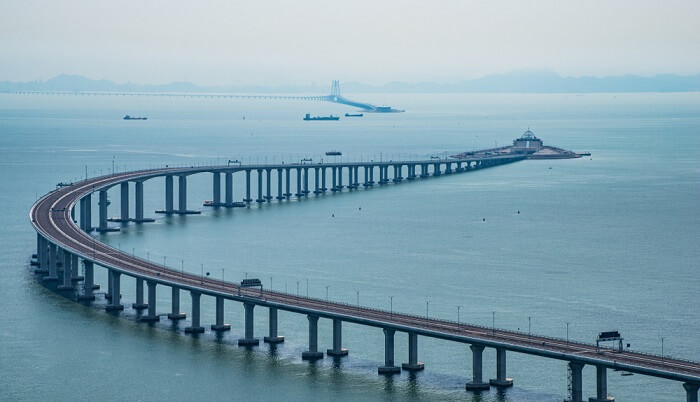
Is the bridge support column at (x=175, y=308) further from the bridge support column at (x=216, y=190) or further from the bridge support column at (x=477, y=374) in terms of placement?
the bridge support column at (x=216, y=190)

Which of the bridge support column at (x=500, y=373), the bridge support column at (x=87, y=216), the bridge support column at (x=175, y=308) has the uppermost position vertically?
the bridge support column at (x=87, y=216)

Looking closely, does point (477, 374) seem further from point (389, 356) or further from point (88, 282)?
point (88, 282)

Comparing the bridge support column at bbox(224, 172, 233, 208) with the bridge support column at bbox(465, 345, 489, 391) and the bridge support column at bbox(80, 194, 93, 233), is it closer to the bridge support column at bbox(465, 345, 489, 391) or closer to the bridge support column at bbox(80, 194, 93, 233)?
the bridge support column at bbox(80, 194, 93, 233)

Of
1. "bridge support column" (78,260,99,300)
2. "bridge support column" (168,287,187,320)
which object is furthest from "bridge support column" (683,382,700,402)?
"bridge support column" (78,260,99,300)

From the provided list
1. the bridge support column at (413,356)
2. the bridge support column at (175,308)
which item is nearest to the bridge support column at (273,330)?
the bridge support column at (175,308)

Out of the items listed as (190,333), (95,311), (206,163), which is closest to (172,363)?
(190,333)

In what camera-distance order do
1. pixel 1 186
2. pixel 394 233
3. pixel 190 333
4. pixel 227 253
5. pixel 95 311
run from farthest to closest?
pixel 1 186, pixel 394 233, pixel 227 253, pixel 95 311, pixel 190 333

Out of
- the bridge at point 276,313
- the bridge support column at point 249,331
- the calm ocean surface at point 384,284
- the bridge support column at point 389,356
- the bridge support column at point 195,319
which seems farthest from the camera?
the bridge support column at point 195,319

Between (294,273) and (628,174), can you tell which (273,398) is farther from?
(628,174)
